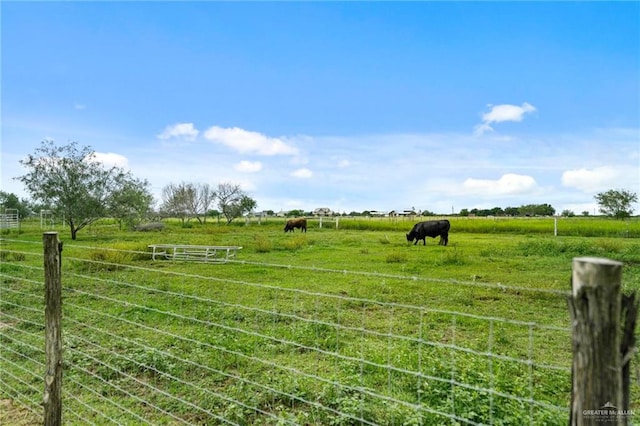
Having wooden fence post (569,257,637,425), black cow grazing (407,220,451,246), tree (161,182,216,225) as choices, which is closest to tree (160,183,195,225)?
tree (161,182,216,225)

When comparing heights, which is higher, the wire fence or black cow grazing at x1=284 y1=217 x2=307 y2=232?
black cow grazing at x1=284 y1=217 x2=307 y2=232

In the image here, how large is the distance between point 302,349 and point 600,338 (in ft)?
11.5

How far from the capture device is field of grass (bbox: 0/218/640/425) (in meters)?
2.67

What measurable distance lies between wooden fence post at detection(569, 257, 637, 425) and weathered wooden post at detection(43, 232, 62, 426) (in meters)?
2.91

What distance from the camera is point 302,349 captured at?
430 cm

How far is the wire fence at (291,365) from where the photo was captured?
8.46 ft

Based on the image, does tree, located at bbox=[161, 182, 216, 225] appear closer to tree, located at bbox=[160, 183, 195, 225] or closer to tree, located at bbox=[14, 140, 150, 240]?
tree, located at bbox=[160, 183, 195, 225]

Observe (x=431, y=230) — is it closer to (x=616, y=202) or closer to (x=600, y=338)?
(x=600, y=338)

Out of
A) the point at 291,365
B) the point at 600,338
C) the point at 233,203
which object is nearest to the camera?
the point at 600,338

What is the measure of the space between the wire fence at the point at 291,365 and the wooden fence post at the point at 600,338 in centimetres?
29

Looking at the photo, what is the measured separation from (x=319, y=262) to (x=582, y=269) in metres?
10.1

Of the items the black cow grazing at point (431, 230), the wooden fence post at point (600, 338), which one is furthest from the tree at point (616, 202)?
the wooden fence post at point (600, 338)

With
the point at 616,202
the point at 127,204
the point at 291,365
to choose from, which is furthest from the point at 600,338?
the point at 616,202

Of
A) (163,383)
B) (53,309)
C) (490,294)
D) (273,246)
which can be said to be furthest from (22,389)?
(273,246)
